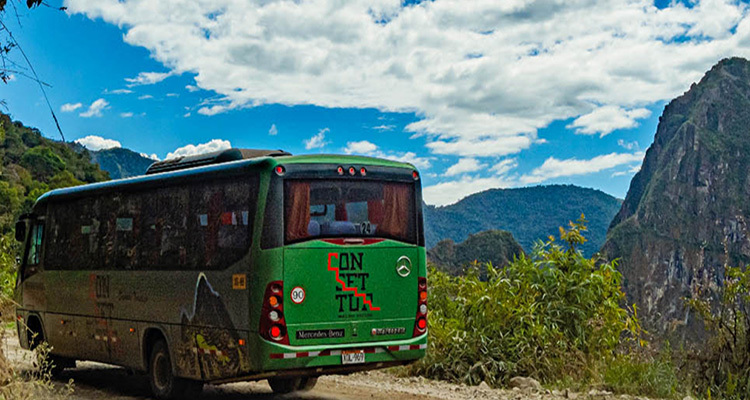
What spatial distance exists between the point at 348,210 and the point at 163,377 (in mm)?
3484

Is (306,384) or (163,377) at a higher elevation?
(163,377)

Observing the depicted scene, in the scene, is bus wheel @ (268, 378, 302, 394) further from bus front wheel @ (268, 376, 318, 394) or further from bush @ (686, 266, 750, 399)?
bush @ (686, 266, 750, 399)

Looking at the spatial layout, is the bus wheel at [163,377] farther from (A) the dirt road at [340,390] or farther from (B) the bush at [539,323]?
(B) the bush at [539,323]

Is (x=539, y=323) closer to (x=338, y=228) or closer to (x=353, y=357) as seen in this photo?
(x=353, y=357)

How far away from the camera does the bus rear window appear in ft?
33.2

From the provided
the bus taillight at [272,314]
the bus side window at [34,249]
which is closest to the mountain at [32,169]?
the bus side window at [34,249]

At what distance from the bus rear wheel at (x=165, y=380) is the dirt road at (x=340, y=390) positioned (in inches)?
17.6

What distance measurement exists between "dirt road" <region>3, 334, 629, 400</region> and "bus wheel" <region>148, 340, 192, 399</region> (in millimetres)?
459

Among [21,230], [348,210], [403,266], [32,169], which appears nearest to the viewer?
[348,210]

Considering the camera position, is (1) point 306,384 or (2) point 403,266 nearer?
(2) point 403,266

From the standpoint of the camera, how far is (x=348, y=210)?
34.6 feet

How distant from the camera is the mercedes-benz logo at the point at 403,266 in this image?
35.3ft

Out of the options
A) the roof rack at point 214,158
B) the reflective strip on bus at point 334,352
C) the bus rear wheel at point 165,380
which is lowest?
the bus rear wheel at point 165,380

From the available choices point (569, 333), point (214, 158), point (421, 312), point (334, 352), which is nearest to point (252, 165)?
point (214, 158)
